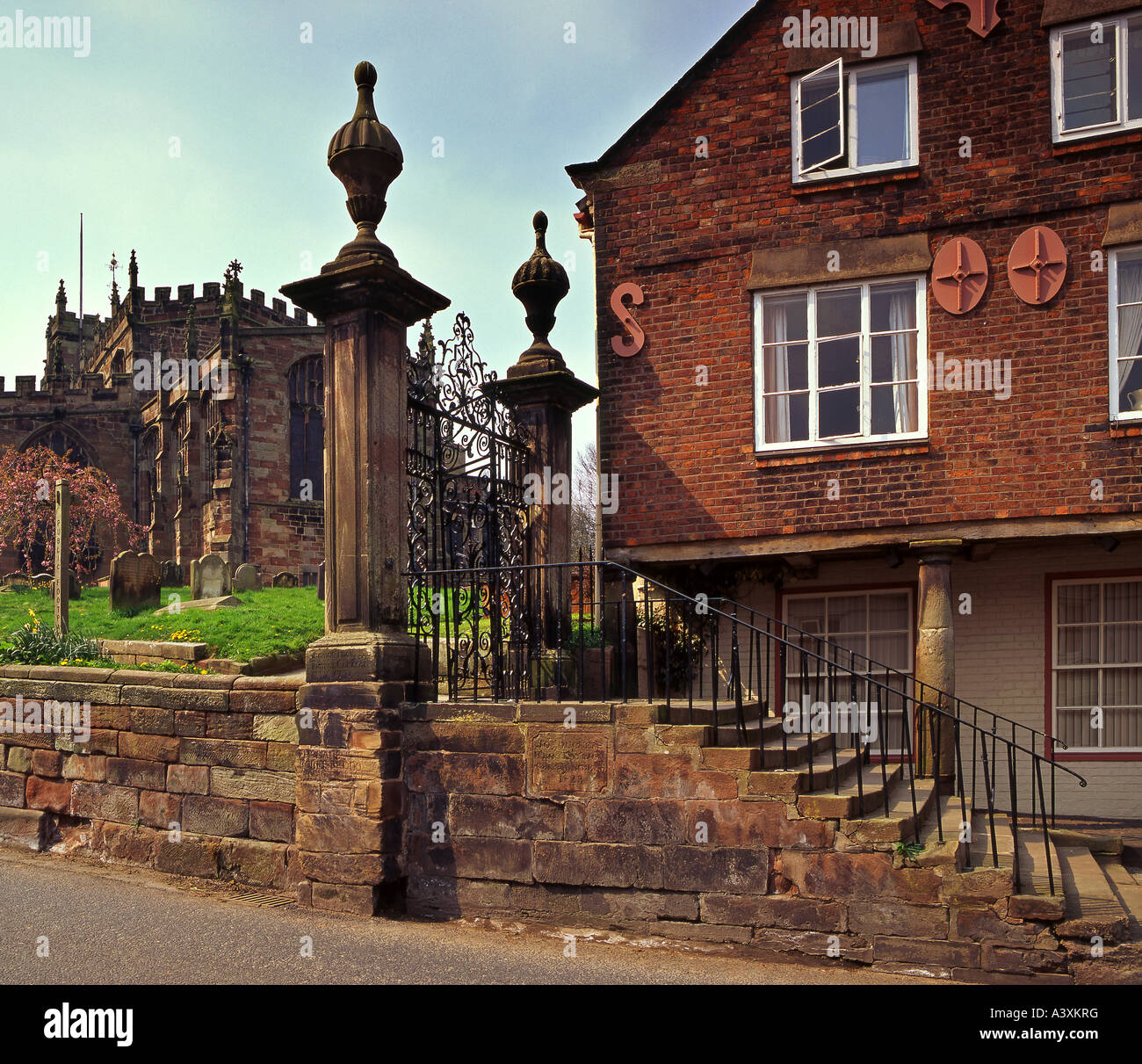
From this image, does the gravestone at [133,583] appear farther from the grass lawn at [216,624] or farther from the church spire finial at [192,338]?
the church spire finial at [192,338]

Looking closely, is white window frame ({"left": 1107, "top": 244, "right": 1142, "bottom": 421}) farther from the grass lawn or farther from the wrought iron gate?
the grass lawn

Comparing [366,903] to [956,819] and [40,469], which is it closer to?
[956,819]

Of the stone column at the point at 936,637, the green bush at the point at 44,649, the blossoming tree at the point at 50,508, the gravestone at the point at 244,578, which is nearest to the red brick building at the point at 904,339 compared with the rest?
the stone column at the point at 936,637

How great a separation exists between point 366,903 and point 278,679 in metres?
1.72

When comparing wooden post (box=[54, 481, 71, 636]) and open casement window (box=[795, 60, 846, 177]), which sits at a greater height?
open casement window (box=[795, 60, 846, 177])

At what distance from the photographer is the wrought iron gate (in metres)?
7.76

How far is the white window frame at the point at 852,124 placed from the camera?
10.6 metres

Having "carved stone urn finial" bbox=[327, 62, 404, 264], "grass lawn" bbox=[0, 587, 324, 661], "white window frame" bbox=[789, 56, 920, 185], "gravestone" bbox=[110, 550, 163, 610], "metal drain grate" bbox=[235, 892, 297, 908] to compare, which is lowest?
"metal drain grate" bbox=[235, 892, 297, 908]

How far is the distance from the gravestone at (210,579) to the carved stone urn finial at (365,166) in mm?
10986

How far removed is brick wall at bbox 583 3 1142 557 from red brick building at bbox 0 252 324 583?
61.1 ft

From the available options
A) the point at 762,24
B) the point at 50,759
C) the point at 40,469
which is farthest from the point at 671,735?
the point at 40,469

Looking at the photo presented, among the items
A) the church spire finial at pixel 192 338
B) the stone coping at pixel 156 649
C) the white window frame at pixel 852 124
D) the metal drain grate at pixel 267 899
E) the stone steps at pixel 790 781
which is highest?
the church spire finial at pixel 192 338

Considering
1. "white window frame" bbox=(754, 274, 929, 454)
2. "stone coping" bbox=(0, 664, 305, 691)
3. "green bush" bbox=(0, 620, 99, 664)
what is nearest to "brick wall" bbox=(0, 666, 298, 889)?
"stone coping" bbox=(0, 664, 305, 691)
